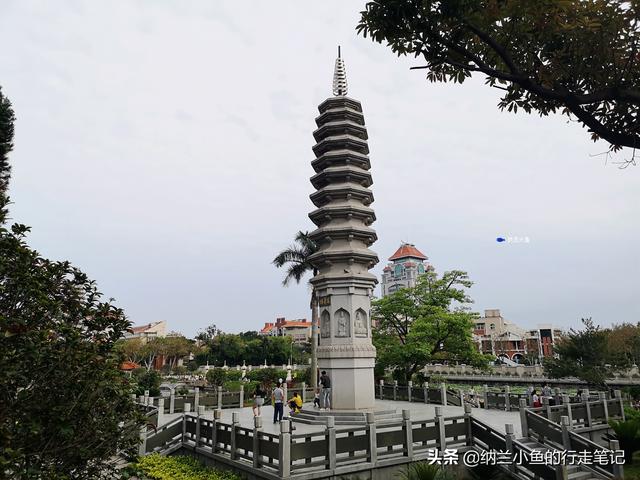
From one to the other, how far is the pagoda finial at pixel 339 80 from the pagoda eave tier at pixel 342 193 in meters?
4.92

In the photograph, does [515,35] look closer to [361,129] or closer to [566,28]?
[566,28]

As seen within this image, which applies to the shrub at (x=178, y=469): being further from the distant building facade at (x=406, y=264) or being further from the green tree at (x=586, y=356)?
the distant building facade at (x=406, y=264)

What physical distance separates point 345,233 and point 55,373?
14777 mm

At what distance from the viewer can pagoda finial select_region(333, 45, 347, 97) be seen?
22.2m

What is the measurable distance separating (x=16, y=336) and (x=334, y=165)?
16.9 meters

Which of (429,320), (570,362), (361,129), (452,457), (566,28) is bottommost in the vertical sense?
(452,457)

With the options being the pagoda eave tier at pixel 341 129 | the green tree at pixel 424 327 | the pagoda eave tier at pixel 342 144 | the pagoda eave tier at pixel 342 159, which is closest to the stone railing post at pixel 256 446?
the pagoda eave tier at pixel 342 159

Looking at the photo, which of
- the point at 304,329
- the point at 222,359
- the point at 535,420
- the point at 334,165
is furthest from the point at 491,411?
the point at 304,329

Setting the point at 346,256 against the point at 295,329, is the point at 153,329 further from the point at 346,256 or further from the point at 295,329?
the point at 346,256

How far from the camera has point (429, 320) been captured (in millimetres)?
33250

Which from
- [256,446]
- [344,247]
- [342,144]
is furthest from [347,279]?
[256,446]

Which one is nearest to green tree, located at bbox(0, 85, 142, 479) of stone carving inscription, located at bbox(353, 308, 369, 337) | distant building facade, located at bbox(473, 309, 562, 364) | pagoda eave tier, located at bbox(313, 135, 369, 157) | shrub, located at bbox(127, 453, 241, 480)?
shrub, located at bbox(127, 453, 241, 480)

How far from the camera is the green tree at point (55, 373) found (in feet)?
17.7

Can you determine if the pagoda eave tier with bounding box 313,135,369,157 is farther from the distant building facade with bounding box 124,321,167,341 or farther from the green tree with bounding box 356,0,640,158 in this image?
the distant building facade with bounding box 124,321,167,341
